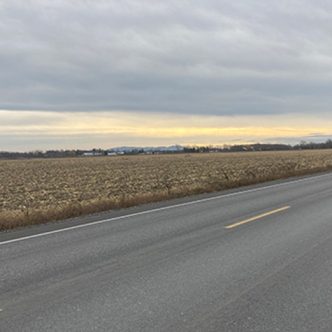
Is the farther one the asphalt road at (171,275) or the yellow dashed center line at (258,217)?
the yellow dashed center line at (258,217)

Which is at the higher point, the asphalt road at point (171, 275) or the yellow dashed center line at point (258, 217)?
the asphalt road at point (171, 275)

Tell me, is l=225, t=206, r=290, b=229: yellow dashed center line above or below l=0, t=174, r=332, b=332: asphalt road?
below

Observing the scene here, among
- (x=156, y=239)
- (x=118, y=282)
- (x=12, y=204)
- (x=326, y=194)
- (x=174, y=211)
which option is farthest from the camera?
(x=12, y=204)

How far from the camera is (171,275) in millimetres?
6449

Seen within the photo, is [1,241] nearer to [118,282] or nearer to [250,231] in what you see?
[118,282]

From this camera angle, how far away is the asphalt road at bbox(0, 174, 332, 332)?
15.8 feet

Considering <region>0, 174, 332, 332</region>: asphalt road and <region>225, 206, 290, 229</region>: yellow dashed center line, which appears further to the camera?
<region>225, 206, 290, 229</region>: yellow dashed center line

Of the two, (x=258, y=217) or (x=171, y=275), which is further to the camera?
(x=258, y=217)

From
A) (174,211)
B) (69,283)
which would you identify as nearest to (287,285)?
(69,283)

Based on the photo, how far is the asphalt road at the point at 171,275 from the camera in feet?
15.8

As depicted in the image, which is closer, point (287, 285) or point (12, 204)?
point (287, 285)

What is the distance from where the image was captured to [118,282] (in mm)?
6152

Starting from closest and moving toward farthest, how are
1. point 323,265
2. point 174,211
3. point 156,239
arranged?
point 323,265 → point 156,239 → point 174,211

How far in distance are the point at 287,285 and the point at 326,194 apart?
12006mm
